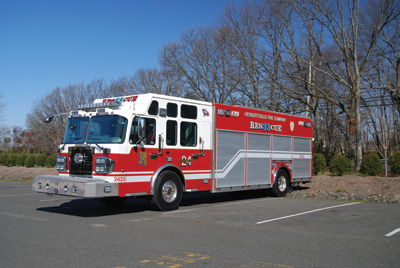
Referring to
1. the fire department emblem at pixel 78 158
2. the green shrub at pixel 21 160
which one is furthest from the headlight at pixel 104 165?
the green shrub at pixel 21 160

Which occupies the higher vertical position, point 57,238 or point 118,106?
point 118,106

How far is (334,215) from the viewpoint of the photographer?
10.2m

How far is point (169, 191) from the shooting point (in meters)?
11.0

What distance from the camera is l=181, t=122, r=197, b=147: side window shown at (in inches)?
452

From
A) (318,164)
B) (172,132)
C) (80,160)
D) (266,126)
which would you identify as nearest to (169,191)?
(172,132)

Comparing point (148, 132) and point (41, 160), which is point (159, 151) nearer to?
point (148, 132)

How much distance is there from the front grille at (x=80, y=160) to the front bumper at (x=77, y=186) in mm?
447

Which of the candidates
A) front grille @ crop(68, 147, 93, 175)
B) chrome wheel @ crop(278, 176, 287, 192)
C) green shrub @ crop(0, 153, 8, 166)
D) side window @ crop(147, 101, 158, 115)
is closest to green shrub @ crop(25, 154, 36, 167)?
green shrub @ crop(0, 153, 8, 166)

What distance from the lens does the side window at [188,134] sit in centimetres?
1148

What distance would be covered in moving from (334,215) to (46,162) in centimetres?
2800

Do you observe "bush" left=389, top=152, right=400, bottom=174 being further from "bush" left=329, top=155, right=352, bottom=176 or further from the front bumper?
the front bumper

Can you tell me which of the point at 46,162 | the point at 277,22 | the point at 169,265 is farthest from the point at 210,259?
the point at 46,162

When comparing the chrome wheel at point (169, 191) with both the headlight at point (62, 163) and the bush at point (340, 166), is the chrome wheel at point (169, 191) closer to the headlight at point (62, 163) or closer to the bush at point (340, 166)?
Answer: the headlight at point (62, 163)

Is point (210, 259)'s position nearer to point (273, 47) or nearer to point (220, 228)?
point (220, 228)
